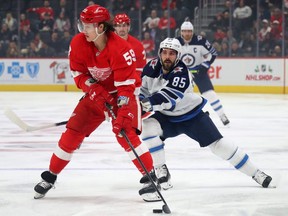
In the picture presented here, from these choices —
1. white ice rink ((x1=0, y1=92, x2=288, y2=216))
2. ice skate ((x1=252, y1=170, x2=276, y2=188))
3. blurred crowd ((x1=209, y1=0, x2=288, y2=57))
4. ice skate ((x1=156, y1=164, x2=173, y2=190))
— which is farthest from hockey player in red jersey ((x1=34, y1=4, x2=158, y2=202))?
blurred crowd ((x1=209, y1=0, x2=288, y2=57))

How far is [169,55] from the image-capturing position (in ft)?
15.6

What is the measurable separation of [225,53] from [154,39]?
4.86ft

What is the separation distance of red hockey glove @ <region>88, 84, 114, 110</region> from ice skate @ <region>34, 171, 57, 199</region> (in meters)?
0.57

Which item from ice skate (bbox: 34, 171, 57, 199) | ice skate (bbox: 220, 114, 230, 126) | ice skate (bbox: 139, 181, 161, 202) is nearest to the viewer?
ice skate (bbox: 139, 181, 161, 202)

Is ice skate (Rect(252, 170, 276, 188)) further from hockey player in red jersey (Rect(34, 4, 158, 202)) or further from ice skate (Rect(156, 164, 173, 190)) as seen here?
hockey player in red jersey (Rect(34, 4, 158, 202))

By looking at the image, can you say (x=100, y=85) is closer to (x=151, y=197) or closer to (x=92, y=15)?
(x=92, y=15)

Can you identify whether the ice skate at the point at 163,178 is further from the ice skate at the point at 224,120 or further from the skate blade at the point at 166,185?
the ice skate at the point at 224,120

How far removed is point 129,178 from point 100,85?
40.2 inches

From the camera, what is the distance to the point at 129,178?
526cm

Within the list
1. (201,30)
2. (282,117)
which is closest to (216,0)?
(201,30)

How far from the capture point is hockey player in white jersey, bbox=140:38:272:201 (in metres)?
4.70

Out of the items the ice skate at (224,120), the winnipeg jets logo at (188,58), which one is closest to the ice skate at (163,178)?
the ice skate at (224,120)

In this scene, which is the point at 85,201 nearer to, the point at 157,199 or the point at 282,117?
the point at 157,199

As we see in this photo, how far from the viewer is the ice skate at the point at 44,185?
179 inches
